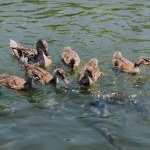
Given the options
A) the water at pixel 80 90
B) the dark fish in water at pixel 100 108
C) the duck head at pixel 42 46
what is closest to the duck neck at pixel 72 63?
the water at pixel 80 90

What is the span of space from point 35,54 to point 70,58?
1025 millimetres

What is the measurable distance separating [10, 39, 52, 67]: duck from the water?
187mm

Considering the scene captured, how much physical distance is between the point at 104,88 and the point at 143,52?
2593 millimetres

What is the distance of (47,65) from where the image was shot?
39.1 ft

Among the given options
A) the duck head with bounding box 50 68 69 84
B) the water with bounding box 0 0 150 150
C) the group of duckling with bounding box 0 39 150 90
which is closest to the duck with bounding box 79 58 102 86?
the group of duckling with bounding box 0 39 150 90

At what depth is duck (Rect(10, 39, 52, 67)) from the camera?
1190cm

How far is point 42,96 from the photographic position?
10.1 metres

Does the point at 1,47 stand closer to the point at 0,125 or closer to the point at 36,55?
the point at 36,55

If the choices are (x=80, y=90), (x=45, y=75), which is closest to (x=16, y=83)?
(x=45, y=75)

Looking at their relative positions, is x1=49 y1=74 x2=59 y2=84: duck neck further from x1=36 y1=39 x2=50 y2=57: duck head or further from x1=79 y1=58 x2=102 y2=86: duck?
x1=36 y1=39 x2=50 y2=57: duck head

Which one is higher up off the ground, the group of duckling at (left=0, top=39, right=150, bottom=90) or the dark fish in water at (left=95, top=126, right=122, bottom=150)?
the group of duckling at (left=0, top=39, right=150, bottom=90)

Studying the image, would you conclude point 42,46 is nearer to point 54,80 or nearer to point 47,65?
point 47,65

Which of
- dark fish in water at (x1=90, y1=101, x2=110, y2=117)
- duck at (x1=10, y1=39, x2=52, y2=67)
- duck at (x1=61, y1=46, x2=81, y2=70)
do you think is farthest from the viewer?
duck at (x1=10, y1=39, x2=52, y2=67)

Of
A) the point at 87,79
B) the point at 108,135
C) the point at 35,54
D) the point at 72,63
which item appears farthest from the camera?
the point at 35,54
